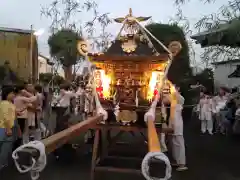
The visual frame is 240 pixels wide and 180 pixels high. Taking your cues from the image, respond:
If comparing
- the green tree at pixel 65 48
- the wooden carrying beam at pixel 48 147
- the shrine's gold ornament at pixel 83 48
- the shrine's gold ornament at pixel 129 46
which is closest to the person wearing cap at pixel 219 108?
the green tree at pixel 65 48

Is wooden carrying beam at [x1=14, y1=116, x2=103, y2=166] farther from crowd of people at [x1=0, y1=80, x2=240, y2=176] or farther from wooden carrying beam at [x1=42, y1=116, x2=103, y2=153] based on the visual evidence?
crowd of people at [x1=0, y1=80, x2=240, y2=176]

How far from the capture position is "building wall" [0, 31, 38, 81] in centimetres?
1495

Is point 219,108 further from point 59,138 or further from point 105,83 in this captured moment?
point 59,138

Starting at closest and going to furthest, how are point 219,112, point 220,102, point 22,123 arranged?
point 22,123 < point 219,112 < point 220,102

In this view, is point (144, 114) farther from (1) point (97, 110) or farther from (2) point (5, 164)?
(2) point (5, 164)

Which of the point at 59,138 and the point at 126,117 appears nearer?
the point at 59,138

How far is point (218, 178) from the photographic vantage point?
21.5 feet

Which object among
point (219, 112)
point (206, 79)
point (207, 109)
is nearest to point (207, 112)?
point (207, 109)

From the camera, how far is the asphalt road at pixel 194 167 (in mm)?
6504

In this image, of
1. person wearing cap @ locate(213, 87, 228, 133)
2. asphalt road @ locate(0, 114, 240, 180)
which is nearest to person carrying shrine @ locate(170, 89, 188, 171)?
asphalt road @ locate(0, 114, 240, 180)

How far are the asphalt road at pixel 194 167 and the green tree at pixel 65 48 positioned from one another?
215 inches

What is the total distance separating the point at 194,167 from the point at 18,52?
10269 millimetres

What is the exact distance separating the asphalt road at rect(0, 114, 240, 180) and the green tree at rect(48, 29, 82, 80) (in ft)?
17.9

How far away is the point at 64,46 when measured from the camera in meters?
13.7
